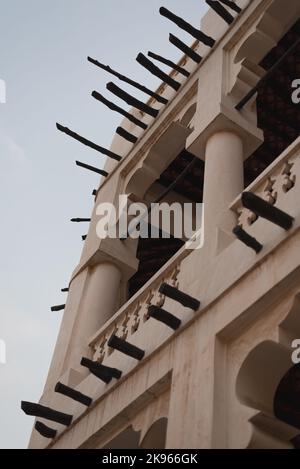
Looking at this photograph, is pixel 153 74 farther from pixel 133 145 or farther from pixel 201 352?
pixel 201 352

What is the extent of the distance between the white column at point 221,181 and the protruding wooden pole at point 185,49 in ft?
5.61

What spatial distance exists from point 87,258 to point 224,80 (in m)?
2.31

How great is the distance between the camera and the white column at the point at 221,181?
6.05 meters

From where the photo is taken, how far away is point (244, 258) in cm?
531

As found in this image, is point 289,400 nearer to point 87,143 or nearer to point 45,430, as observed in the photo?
point 45,430

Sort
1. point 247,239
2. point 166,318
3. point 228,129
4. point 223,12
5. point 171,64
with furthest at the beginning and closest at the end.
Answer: point 171,64
point 223,12
point 228,129
point 166,318
point 247,239

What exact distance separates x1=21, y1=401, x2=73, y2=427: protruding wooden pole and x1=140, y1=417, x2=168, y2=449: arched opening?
3.73ft

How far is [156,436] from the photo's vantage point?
18.0ft

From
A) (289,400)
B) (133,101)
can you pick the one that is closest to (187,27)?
(133,101)

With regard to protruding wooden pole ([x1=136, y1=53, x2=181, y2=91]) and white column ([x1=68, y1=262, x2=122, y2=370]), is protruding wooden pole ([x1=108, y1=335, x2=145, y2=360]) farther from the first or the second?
protruding wooden pole ([x1=136, y1=53, x2=181, y2=91])

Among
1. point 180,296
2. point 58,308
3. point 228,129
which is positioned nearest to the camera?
point 180,296

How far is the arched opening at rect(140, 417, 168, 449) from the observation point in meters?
5.43

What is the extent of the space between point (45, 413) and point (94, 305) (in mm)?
1507

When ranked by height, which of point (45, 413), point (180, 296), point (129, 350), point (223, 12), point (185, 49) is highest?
point (223, 12)
